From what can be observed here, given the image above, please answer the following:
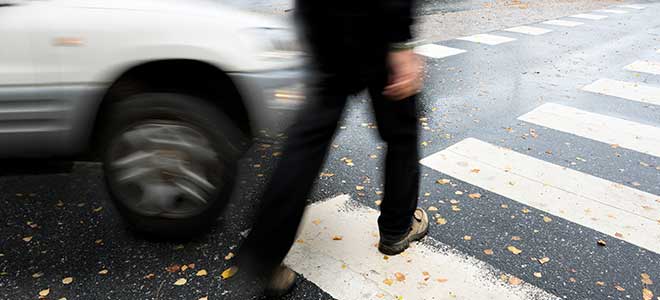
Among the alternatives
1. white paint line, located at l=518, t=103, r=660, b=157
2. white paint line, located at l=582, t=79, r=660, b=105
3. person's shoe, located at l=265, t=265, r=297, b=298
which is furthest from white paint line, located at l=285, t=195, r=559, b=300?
white paint line, located at l=582, t=79, r=660, b=105

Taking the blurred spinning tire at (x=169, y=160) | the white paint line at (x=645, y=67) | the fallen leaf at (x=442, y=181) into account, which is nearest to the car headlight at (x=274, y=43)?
the blurred spinning tire at (x=169, y=160)

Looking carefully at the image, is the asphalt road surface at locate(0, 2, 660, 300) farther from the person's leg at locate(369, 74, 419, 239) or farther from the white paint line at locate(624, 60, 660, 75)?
the white paint line at locate(624, 60, 660, 75)

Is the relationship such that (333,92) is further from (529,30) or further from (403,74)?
(529,30)

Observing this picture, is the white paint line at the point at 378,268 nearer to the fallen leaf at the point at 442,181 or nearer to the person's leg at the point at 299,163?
the person's leg at the point at 299,163

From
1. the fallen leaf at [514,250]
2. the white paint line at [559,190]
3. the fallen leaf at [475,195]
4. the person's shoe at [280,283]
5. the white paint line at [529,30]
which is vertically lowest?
the white paint line at [529,30]

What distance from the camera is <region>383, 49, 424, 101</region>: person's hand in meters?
2.35

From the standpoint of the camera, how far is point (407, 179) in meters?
2.86

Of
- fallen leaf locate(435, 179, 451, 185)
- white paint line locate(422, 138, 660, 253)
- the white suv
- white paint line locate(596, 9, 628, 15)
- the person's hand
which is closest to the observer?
the person's hand

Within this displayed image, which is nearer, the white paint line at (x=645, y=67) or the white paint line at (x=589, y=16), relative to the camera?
the white paint line at (x=645, y=67)

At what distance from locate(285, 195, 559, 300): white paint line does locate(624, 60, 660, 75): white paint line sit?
249 inches

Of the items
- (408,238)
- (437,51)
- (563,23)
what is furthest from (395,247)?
(563,23)

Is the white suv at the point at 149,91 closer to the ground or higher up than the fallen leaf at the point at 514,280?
higher up

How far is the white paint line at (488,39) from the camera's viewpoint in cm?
983

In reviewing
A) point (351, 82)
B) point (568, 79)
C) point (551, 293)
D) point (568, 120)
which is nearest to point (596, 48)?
point (568, 79)
